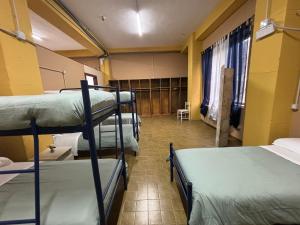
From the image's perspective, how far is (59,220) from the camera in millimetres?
902

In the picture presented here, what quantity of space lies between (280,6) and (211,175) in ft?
6.92

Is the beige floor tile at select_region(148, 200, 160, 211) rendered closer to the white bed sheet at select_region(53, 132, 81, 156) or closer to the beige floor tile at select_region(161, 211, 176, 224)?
the beige floor tile at select_region(161, 211, 176, 224)

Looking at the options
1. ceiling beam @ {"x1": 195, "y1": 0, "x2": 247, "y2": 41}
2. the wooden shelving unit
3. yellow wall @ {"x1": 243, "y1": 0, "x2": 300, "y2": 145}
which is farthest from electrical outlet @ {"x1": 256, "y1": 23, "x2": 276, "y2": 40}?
the wooden shelving unit

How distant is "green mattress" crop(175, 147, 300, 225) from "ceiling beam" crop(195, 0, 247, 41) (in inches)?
118

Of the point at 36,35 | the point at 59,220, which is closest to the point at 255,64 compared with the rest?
the point at 59,220

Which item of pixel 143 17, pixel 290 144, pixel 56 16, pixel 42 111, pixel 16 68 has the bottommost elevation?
pixel 290 144

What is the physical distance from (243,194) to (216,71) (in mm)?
3736

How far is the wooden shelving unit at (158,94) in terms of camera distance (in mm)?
6688

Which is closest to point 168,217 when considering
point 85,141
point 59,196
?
point 59,196

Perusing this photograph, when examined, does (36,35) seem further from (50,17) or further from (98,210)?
(98,210)

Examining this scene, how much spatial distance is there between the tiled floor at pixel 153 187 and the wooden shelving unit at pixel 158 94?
128 inches

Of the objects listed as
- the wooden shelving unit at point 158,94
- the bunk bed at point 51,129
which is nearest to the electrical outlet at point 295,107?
the bunk bed at point 51,129

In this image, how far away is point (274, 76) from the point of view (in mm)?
1838

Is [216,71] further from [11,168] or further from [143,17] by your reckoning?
[11,168]
